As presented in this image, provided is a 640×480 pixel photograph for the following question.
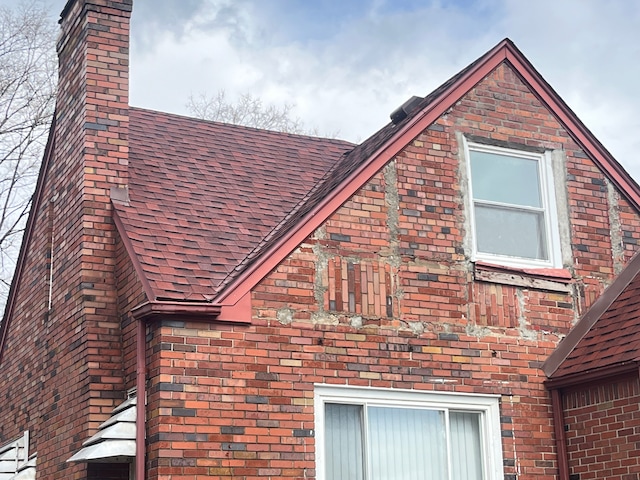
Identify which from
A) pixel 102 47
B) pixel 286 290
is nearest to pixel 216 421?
pixel 286 290

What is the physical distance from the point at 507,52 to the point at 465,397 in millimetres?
4249

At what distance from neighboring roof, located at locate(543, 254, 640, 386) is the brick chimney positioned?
15.3ft

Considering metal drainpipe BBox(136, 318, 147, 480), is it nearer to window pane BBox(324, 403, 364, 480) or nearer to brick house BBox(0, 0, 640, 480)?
brick house BBox(0, 0, 640, 480)

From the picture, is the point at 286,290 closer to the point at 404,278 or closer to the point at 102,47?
the point at 404,278

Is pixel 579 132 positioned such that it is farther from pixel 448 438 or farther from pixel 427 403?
pixel 448 438

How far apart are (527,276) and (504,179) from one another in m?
1.25

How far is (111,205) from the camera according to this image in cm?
1093

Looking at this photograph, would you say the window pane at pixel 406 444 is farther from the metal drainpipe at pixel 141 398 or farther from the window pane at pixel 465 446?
the metal drainpipe at pixel 141 398

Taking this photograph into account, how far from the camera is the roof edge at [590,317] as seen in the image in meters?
10.9

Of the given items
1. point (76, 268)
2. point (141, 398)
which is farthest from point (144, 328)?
point (76, 268)

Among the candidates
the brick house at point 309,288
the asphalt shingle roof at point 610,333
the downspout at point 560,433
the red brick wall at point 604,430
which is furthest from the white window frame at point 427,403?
the asphalt shingle roof at point 610,333

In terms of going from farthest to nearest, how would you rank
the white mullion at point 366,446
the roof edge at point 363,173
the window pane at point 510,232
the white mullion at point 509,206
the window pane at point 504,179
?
the window pane at point 504,179 < the white mullion at point 509,206 < the window pane at point 510,232 < the white mullion at point 366,446 < the roof edge at point 363,173

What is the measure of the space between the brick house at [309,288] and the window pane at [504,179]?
0.08 ft

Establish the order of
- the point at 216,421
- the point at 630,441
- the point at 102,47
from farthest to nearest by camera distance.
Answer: the point at 102,47 → the point at 630,441 → the point at 216,421
